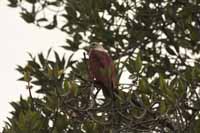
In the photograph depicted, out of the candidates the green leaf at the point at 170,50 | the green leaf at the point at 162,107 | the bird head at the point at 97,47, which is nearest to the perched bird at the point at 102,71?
the bird head at the point at 97,47

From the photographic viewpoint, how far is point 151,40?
9.12m

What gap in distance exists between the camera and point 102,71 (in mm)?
6082

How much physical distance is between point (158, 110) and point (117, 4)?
141 inches

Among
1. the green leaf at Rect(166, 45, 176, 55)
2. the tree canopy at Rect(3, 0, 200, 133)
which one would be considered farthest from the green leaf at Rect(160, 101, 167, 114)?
the green leaf at Rect(166, 45, 176, 55)

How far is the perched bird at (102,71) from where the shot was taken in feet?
20.0

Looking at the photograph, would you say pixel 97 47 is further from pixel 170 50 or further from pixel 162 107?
pixel 162 107

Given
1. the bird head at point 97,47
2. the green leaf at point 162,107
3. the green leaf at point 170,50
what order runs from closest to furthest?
the green leaf at point 162,107 < the bird head at point 97,47 < the green leaf at point 170,50

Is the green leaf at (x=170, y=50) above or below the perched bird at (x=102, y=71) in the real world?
above

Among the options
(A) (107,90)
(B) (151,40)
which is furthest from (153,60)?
(A) (107,90)

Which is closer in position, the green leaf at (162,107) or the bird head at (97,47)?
the green leaf at (162,107)

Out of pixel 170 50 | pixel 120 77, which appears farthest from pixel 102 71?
pixel 170 50

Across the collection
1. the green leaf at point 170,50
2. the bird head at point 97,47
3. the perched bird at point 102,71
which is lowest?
the perched bird at point 102,71

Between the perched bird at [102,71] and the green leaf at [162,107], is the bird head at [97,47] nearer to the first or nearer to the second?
the perched bird at [102,71]

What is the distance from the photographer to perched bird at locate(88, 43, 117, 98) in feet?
20.0
